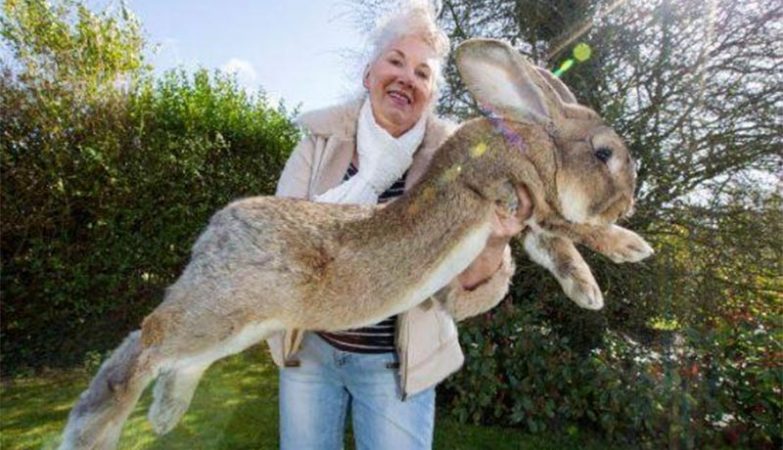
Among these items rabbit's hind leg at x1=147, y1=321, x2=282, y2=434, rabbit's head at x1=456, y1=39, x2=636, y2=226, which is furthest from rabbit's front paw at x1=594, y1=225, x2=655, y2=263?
rabbit's hind leg at x1=147, y1=321, x2=282, y2=434

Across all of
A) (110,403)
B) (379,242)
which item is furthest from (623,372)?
(110,403)

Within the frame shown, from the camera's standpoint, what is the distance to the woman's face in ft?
8.61

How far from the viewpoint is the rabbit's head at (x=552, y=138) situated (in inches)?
86.7

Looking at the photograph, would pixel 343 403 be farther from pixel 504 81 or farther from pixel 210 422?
pixel 210 422

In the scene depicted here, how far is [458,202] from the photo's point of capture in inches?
82.3

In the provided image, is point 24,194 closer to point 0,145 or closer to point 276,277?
point 0,145

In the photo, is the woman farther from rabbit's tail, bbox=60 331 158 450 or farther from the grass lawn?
the grass lawn

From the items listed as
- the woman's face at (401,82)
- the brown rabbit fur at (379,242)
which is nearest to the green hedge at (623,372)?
the brown rabbit fur at (379,242)

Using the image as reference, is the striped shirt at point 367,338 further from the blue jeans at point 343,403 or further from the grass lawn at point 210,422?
the grass lawn at point 210,422

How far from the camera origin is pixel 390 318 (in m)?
2.52

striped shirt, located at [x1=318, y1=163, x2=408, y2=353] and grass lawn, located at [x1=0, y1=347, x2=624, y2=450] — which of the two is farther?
grass lawn, located at [x1=0, y1=347, x2=624, y2=450]

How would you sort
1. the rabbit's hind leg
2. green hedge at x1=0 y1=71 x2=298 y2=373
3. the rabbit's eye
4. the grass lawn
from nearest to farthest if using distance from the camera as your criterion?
the rabbit's hind leg → the rabbit's eye → the grass lawn → green hedge at x1=0 y1=71 x2=298 y2=373

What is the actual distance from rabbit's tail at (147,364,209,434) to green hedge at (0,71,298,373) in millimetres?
5374

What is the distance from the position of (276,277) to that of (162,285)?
20.1 ft
